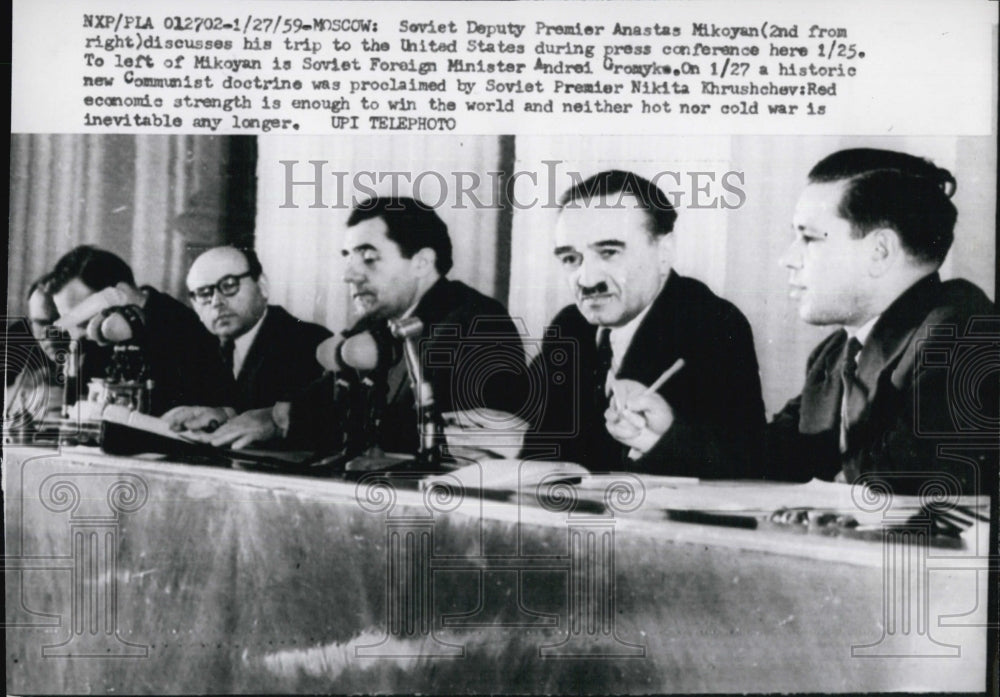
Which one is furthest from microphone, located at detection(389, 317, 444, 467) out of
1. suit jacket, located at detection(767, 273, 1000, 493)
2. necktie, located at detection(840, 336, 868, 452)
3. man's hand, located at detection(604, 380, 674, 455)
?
necktie, located at detection(840, 336, 868, 452)

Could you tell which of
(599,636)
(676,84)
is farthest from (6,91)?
(599,636)

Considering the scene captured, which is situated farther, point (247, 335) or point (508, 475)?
point (247, 335)

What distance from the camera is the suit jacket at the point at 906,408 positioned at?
14.3ft

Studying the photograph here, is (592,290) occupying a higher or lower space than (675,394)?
higher

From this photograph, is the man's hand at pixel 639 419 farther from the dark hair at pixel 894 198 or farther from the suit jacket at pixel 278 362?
the suit jacket at pixel 278 362

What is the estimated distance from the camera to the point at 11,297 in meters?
4.39

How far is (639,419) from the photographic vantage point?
4355mm

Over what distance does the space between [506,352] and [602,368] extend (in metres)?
0.45

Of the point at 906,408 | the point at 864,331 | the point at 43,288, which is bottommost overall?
the point at 906,408

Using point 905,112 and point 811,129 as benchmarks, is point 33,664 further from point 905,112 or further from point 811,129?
point 905,112

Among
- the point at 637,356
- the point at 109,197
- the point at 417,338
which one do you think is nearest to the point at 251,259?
the point at 109,197

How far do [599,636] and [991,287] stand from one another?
2.42 metres

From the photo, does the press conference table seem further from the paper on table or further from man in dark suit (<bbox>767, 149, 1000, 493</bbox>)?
man in dark suit (<bbox>767, 149, 1000, 493</bbox>)

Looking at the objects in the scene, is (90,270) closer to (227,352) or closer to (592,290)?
(227,352)
